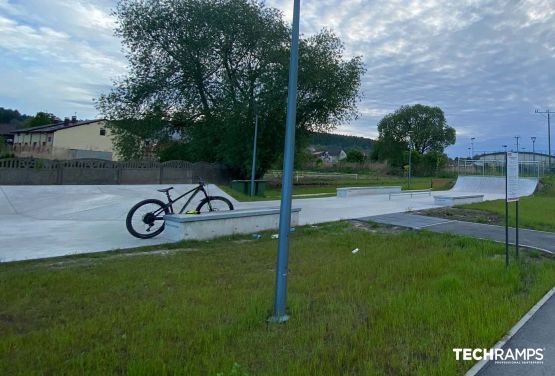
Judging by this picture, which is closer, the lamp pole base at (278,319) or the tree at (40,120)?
the lamp pole base at (278,319)

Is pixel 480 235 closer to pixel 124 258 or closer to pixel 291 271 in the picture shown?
pixel 291 271

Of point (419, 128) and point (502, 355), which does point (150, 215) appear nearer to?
point (502, 355)

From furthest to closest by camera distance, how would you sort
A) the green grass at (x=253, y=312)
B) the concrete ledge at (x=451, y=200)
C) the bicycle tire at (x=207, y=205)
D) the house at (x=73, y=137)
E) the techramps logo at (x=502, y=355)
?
the house at (x=73, y=137)
the concrete ledge at (x=451, y=200)
the bicycle tire at (x=207, y=205)
the techramps logo at (x=502, y=355)
the green grass at (x=253, y=312)

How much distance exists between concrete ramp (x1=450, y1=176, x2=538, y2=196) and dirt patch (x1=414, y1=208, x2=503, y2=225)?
1531 centimetres

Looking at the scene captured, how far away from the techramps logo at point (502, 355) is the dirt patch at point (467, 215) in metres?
9.46

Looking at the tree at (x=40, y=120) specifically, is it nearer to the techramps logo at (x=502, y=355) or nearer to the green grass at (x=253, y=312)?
the green grass at (x=253, y=312)

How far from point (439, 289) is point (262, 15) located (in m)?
27.1

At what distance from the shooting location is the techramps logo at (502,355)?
10.6ft

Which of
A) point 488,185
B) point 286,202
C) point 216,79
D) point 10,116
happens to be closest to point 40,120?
point 10,116

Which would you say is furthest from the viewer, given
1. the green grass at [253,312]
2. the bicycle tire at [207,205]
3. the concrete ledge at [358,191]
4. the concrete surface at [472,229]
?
the concrete ledge at [358,191]

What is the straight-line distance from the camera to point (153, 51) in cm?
2842

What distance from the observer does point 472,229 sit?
10.6 metres

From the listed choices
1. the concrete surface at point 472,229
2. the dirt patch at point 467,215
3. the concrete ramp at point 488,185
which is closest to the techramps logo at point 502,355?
the concrete surface at point 472,229

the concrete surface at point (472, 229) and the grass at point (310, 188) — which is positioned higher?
the grass at point (310, 188)
